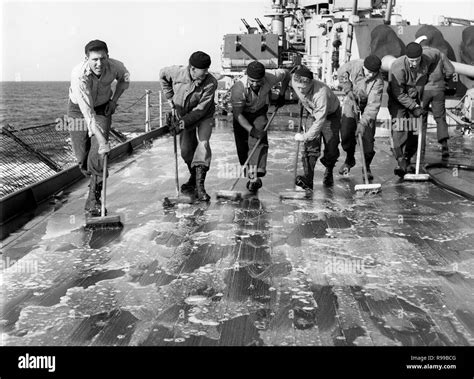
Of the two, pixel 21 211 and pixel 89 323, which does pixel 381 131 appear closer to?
pixel 21 211

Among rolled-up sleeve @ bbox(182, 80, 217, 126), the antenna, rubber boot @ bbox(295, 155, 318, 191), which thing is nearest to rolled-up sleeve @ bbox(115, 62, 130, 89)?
rolled-up sleeve @ bbox(182, 80, 217, 126)

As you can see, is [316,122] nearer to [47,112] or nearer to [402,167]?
[402,167]

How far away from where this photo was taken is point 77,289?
4148 millimetres

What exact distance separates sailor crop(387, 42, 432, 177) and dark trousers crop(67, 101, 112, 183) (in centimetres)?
425

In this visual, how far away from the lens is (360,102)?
8.24m

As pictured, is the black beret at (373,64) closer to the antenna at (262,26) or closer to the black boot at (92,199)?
the black boot at (92,199)

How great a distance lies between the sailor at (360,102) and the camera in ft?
26.3

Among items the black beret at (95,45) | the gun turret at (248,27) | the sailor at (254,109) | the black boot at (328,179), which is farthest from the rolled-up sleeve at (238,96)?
the gun turret at (248,27)

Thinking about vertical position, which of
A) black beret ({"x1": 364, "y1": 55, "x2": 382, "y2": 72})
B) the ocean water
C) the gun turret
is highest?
the gun turret

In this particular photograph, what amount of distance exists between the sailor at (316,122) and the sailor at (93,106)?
2.19 m

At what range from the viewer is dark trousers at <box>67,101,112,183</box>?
Result: 616 cm

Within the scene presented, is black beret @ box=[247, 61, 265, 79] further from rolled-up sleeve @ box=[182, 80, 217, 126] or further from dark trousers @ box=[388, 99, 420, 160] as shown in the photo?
dark trousers @ box=[388, 99, 420, 160]

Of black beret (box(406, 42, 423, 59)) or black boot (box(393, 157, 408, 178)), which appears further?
black boot (box(393, 157, 408, 178))
